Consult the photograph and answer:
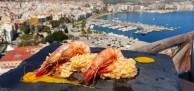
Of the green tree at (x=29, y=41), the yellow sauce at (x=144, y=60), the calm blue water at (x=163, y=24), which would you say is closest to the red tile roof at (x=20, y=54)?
the green tree at (x=29, y=41)

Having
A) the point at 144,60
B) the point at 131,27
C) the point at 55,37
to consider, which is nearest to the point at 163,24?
the point at 131,27

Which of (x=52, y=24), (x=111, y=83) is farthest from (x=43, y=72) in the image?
(x=52, y=24)

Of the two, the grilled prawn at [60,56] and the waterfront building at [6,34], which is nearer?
the grilled prawn at [60,56]

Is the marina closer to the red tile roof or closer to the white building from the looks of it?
the white building

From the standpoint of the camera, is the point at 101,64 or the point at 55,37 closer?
the point at 101,64

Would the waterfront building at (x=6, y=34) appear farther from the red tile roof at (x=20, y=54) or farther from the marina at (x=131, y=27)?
the marina at (x=131, y=27)

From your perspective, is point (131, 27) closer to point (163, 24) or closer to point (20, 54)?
point (163, 24)

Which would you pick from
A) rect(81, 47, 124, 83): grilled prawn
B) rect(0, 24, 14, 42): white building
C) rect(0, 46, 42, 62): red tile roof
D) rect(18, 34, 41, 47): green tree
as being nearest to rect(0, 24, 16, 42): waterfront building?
rect(0, 24, 14, 42): white building

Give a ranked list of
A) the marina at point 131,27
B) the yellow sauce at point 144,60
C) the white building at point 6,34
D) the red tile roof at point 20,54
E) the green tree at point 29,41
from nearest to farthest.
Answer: the yellow sauce at point 144,60, the red tile roof at point 20,54, the green tree at point 29,41, the white building at point 6,34, the marina at point 131,27

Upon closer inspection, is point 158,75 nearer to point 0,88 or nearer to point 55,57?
point 55,57
